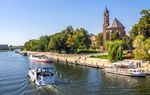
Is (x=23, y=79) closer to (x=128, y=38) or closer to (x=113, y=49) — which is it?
(x=113, y=49)

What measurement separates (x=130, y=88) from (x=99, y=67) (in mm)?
35250

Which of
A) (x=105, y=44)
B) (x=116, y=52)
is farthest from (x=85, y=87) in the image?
(x=105, y=44)

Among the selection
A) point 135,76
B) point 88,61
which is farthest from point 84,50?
point 135,76

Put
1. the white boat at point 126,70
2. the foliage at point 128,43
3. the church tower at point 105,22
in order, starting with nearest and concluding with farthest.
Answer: the white boat at point 126,70 → the foliage at point 128,43 → the church tower at point 105,22

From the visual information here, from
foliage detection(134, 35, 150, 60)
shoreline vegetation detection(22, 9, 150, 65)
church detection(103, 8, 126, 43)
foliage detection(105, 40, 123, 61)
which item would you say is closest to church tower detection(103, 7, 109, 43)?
church detection(103, 8, 126, 43)

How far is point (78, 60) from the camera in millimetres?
110062

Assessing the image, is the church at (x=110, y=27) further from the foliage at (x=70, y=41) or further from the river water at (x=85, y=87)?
the river water at (x=85, y=87)

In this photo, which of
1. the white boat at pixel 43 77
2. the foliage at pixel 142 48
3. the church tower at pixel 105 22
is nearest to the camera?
the white boat at pixel 43 77

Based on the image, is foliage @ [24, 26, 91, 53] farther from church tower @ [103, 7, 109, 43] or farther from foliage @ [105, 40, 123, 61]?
foliage @ [105, 40, 123, 61]

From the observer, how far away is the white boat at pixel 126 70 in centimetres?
6856

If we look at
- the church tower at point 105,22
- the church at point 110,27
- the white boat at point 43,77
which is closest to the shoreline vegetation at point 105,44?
the church tower at point 105,22

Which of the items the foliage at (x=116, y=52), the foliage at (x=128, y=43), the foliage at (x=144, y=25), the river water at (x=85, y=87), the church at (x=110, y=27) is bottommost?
the river water at (x=85, y=87)

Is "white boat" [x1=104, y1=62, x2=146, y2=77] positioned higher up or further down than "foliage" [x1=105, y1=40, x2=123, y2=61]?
further down

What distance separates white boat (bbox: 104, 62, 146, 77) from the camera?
2699 inches
